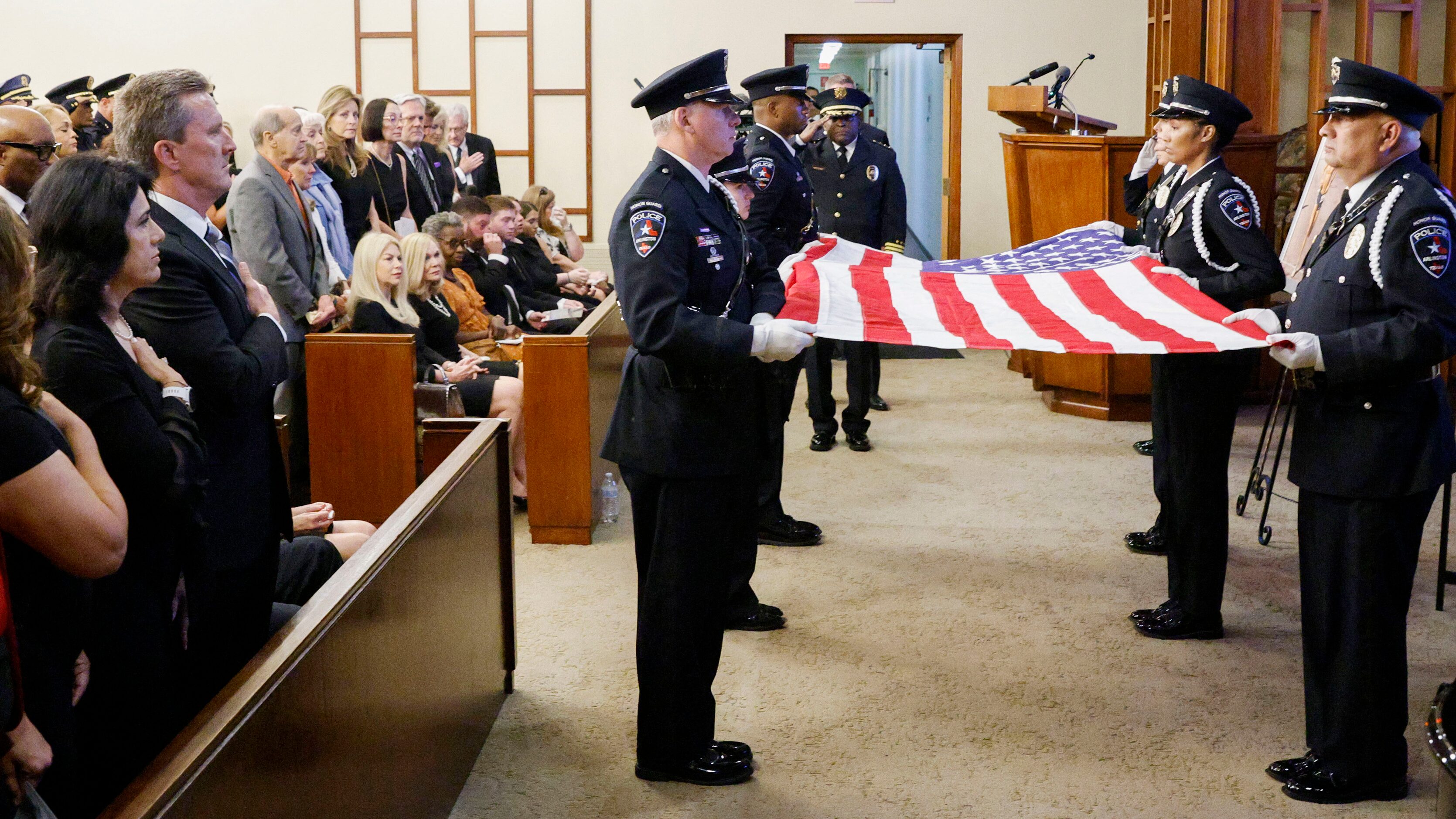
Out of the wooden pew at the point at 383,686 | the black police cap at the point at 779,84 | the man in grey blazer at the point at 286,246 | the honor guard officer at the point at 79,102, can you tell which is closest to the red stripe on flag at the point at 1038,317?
the black police cap at the point at 779,84

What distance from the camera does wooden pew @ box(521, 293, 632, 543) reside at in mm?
4906

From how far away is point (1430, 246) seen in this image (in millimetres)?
2809

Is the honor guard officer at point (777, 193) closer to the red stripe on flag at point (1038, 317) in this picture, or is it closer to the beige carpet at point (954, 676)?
the beige carpet at point (954, 676)

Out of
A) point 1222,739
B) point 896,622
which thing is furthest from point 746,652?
point 1222,739

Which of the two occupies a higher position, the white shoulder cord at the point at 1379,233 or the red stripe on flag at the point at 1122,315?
the white shoulder cord at the point at 1379,233

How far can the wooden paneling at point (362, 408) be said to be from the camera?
4.34m

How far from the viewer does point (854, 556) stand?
4840 mm

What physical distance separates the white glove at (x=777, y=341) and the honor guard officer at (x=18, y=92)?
4.10 metres

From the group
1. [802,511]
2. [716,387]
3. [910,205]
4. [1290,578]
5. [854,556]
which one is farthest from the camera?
[910,205]

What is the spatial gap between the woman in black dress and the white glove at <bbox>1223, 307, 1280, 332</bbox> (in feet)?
7.56

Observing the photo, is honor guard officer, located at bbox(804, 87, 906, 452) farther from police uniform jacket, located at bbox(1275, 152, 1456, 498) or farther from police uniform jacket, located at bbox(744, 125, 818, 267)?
police uniform jacket, located at bbox(1275, 152, 1456, 498)

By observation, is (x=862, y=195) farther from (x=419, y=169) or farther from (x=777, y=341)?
(x=777, y=341)

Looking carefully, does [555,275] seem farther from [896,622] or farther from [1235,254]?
[1235,254]

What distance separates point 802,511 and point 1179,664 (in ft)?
6.27
